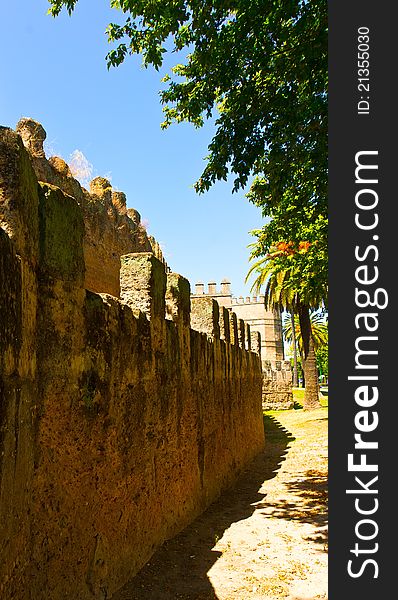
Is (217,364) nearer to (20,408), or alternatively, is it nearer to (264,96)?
(264,96)

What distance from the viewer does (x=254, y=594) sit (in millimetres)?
3879

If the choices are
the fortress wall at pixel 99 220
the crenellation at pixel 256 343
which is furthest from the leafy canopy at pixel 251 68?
the crenellation at pixel 256 343

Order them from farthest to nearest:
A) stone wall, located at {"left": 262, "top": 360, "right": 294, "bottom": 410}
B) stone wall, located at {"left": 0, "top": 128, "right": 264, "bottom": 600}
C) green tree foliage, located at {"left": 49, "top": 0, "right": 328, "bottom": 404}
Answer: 1. stone wall, located at {"left": 262, "top": 360, "right": 294, "bottom": 410}
2. green tree foliage, located at {"left": 49, "top": 0, "right": 328, "bottom": 404}
3. stone wall, located at {"left": 0, "top": 128, "right": 264, "bottom": 600}

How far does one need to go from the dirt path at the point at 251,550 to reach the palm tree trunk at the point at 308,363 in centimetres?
1068

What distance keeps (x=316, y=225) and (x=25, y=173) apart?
8.66 m

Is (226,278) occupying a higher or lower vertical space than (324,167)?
higher

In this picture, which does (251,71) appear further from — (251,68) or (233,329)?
(233,329)

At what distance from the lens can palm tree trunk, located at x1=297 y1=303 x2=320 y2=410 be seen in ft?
62.1

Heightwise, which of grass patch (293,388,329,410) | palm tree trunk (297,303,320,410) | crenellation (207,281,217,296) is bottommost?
grass patch (293,388,329,410)

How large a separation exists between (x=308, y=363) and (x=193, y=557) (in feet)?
50.7

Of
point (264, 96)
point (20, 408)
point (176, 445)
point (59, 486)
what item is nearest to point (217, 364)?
point (176, 445)

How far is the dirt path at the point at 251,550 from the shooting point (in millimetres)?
3926

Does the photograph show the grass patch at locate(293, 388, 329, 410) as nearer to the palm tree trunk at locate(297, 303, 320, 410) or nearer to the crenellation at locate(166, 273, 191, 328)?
the palm tree trunk at locate(297, 303, 320, 410)

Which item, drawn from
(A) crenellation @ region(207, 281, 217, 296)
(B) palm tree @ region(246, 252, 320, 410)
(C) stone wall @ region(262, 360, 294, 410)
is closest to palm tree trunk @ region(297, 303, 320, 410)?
(B) palm tree @ region(246, 252, 320, 410)
